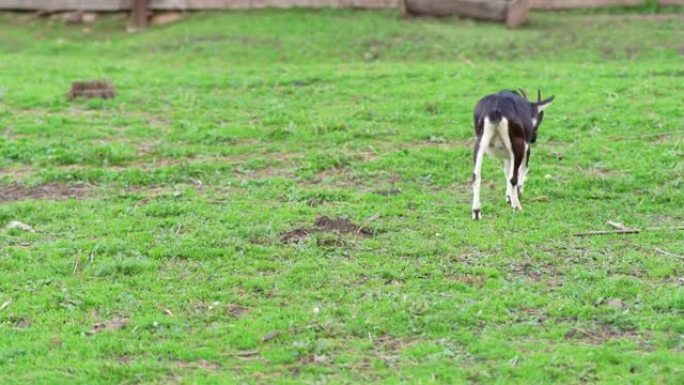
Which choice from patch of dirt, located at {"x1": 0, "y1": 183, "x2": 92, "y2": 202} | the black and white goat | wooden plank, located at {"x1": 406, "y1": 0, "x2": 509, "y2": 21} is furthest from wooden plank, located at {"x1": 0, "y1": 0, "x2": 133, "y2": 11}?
the black and white goat

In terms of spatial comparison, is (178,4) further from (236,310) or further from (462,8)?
(236,310)

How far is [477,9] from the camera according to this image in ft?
69.0

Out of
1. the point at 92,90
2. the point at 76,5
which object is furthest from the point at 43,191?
the point at 76,5

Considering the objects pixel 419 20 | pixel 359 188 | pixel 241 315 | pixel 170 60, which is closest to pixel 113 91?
pixel 170 60

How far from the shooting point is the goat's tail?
9.94m

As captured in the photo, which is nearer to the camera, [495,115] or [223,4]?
[495,115]

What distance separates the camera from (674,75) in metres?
16.7

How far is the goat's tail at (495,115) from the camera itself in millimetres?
9938

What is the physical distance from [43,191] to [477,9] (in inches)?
450

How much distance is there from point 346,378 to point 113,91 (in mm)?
10044

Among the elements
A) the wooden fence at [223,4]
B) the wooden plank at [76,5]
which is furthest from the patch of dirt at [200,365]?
the wooden plank at [76,5]

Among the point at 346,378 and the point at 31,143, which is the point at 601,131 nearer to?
the point at 31,143

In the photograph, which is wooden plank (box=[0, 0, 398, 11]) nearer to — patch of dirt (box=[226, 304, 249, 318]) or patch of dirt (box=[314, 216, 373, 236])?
patch of dirt (box=[314, 216, 373, 236])

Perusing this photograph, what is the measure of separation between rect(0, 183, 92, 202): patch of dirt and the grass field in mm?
44
